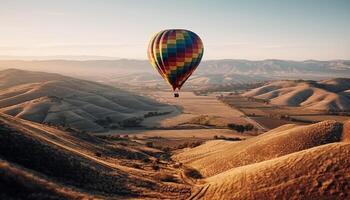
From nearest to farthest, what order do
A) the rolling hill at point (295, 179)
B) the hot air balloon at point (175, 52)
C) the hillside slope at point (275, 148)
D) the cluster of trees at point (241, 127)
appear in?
1. the rolling hill at point (295, 179)
2. the hillside slope at point (275, 148)
3. the hot air balloon at point (175, 52)
4. the cluster of trees at point (241, 127)

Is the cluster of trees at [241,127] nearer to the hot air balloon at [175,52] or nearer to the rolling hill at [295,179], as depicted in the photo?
the hot air balloon at [175,52]

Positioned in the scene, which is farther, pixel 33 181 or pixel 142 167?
pixel 142 167

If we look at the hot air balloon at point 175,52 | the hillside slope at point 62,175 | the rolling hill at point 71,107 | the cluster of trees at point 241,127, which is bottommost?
the cluster of trees at point 241,127

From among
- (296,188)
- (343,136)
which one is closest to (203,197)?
(296,188)

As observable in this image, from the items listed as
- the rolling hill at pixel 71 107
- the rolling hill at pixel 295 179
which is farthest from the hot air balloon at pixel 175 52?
the rolling hill at pixel 71 107

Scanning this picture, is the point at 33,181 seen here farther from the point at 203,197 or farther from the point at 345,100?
the point at 345,100

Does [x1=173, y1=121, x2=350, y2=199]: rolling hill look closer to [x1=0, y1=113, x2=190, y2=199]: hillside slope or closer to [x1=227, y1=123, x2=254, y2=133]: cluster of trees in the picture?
[x1=0, y1=113, x2=190, y2=199]: hillside slope

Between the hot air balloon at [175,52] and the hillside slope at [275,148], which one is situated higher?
the hot air balloon at [175,52]

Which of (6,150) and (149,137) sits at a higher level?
(6,150)
